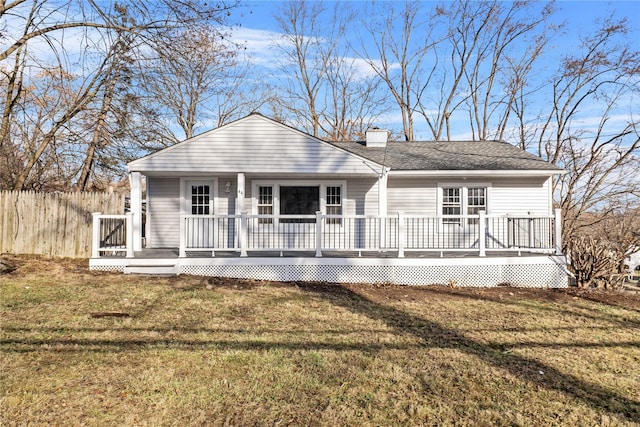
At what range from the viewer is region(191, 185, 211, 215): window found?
11.7m

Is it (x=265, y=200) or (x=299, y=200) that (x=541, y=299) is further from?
(x=265, y=200)

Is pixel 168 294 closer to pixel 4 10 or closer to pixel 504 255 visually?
pixel 4 10

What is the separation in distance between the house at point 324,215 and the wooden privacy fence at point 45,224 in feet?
4.89

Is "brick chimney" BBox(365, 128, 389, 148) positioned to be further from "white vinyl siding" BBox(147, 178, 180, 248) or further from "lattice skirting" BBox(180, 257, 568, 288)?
"white vinyl siding" BBox(147, 178, 180, 248)

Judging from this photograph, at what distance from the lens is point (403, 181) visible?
1248 centimetres

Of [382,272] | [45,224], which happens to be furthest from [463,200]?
[45,224]

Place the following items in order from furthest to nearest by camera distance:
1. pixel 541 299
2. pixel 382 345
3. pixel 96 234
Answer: pixel 96 234, pixel 541 299, pixel 382 345

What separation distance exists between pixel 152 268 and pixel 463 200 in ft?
29.2

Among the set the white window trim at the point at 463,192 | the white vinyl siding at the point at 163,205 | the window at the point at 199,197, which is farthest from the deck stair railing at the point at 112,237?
the white window trim at the point at 463,192

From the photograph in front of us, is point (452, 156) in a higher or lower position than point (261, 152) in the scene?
higher

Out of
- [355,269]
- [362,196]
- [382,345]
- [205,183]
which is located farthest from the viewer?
[362,196]

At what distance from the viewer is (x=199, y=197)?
11680mm

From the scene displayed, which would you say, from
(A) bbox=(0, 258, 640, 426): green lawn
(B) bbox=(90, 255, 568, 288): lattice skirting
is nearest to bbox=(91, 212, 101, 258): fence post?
(B) bbox=(90, 255, 568, 288): lattice skirting

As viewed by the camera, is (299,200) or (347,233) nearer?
(347,233)
